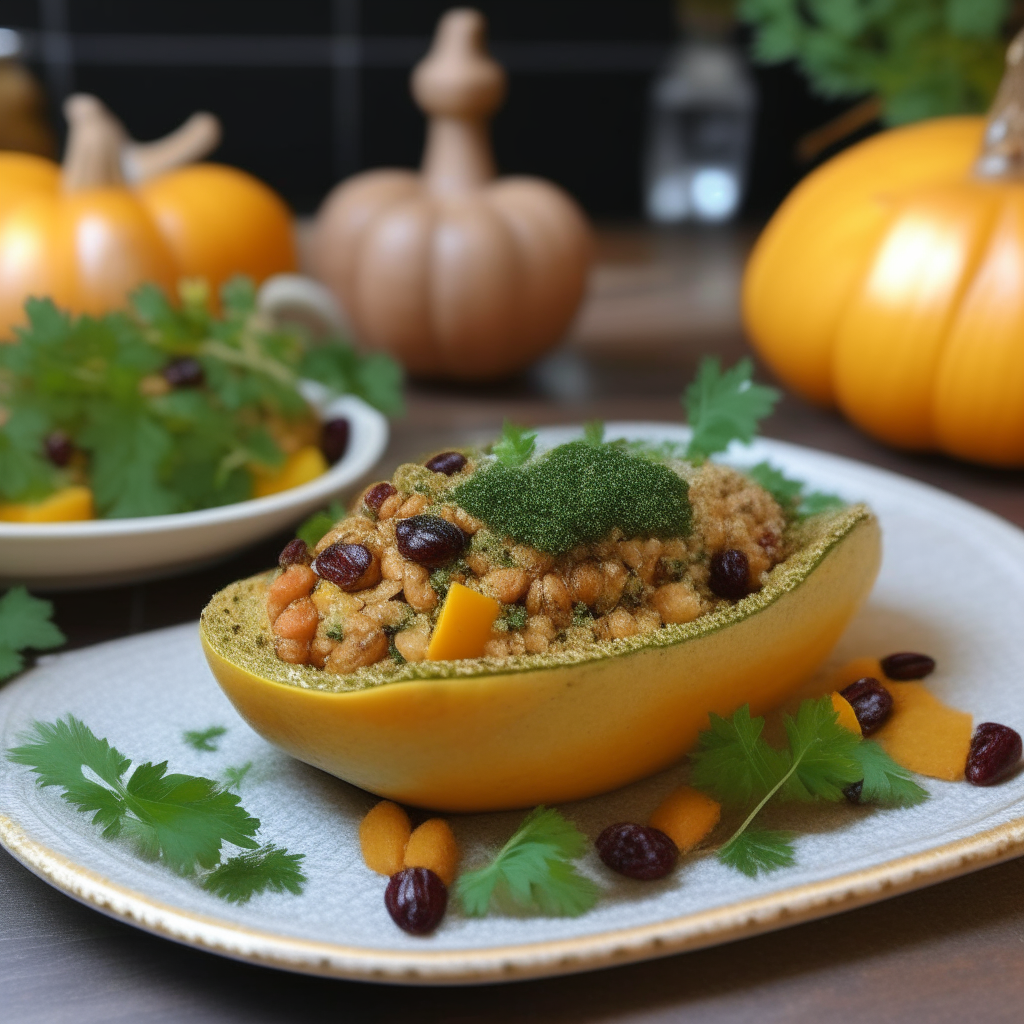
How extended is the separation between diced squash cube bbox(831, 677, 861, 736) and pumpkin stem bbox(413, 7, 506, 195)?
1.84 metres

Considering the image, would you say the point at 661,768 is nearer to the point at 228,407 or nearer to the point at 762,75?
the point at 228,407

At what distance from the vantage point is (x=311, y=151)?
17.5 feet

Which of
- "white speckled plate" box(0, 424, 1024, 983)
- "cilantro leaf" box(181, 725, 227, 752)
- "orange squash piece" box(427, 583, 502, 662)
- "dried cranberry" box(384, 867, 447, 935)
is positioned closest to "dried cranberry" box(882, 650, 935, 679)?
"white speckled plate" box(0, 424, 1024, 983)

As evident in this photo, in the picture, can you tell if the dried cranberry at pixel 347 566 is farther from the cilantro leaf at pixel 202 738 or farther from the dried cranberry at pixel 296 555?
the cilantro leaf at pixel 202 738

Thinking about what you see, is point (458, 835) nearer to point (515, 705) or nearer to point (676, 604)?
point (515, 705)

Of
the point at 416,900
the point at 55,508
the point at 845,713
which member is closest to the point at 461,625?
the point at 416,900

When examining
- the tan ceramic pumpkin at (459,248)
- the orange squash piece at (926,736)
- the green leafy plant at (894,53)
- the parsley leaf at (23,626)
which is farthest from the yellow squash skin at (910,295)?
the parsley leaf at (23,626)

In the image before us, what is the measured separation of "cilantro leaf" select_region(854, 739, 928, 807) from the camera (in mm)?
1120

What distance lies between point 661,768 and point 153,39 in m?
4.75

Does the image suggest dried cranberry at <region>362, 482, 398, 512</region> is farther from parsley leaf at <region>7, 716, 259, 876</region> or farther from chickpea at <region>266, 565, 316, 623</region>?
parsley leaf at <region>7, 716, 259, 876</region>

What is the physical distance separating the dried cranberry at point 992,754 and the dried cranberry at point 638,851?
A: 31 cm

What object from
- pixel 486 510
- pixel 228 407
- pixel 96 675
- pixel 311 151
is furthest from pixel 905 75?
pixel 311 151

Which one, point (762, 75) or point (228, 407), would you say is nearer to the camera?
point (228, 407)

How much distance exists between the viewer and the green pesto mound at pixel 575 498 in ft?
3.82
